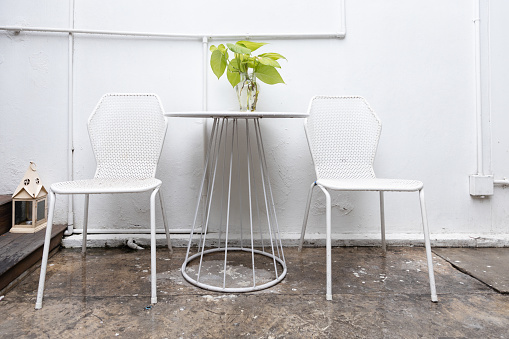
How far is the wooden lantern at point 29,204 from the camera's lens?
1.87m

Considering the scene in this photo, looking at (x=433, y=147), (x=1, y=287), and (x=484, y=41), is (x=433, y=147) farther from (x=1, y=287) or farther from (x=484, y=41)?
(x=1, y=287)

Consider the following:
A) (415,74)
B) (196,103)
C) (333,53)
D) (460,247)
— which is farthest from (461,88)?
(196,103)

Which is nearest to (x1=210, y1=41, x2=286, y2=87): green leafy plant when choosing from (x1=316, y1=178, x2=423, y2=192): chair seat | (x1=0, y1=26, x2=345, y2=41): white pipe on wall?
(x1=0, y1=26, x2=345, y2=41): white pipe on wall

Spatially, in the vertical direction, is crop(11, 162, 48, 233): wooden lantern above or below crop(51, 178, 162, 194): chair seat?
below

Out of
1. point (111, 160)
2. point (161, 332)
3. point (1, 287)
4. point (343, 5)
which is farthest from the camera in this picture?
point (343, 5)

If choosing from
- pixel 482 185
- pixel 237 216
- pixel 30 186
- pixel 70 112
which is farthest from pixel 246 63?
pixel 482 185

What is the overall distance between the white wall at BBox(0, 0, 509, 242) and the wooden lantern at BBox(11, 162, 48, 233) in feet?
0.47

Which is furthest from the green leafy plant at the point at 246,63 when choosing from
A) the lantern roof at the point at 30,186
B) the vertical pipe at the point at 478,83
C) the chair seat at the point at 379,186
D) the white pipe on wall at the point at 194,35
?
the vertical pipe at the point at 478,83

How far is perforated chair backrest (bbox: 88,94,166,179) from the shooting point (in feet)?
6.00

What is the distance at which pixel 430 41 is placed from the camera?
6.98ft

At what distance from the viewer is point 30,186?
74.4 inches

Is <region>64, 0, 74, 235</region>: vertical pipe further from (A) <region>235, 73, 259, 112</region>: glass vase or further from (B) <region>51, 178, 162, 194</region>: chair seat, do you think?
(A) <region>235, 73, 259, 112</region>: glass vase

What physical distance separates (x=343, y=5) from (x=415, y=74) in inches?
25.7

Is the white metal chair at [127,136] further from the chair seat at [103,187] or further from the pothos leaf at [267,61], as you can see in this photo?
the pothos leaf at [267,61]
